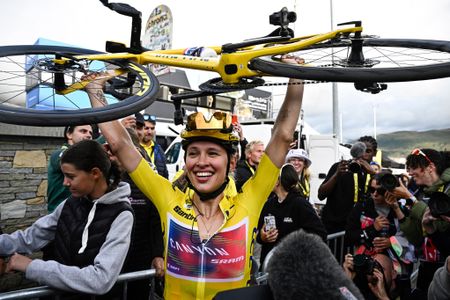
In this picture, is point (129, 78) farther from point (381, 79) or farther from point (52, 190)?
point (381, 79)

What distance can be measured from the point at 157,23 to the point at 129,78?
6.63 metres

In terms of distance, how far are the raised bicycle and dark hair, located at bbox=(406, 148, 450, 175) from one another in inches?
61.1

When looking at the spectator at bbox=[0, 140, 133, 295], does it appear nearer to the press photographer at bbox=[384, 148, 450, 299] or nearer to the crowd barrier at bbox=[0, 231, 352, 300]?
the crowd barrier at bbox=[0, 231, 352, 300]

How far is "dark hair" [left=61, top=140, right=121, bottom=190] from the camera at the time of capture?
2.22m

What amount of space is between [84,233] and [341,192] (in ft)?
12.0

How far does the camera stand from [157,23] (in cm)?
851

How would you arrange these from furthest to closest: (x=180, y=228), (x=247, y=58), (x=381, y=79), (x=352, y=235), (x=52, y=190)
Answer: (x=352, y=235)
(x=52, y=190)
(x=247, y=58)
(x=180, y=228)
(x=381, y=79)

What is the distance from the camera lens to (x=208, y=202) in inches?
78.0

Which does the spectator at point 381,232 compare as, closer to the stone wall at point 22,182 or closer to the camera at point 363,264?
the camera at point 363,264

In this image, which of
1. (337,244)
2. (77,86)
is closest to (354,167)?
(337,244)

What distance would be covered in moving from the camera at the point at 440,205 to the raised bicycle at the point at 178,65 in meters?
0.89

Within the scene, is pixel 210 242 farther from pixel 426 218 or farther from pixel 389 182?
pixel 389 182

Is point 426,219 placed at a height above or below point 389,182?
below

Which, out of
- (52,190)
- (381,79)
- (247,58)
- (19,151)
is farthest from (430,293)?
(19,151)
